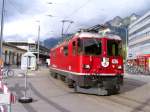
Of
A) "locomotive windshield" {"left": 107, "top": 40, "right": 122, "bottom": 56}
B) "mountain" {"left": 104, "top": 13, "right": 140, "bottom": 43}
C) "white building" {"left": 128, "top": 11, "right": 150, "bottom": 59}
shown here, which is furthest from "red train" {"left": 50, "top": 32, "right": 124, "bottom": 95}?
"white building" {"left": 128, "top": 11, "right": 150, "bottom": 59}

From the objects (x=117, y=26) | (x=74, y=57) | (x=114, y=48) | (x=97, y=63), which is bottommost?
(x=97, y=63)

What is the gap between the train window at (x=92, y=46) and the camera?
20.3 m

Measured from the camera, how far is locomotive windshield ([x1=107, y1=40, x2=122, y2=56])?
68.2 ft

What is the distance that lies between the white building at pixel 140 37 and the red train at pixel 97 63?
8011cm

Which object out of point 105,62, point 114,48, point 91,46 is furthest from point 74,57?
point 114,48

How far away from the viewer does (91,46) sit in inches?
804

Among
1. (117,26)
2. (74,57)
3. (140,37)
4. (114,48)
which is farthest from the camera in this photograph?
(140,37)

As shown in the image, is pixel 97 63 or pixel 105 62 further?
pixel 105 62

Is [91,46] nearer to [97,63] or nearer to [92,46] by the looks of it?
[92,46]

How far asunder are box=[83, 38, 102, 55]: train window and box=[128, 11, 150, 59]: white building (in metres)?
80.6

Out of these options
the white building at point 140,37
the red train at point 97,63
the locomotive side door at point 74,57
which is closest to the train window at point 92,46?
the red train at point 97,63

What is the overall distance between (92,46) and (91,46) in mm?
63

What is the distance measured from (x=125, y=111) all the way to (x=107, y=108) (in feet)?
3.40

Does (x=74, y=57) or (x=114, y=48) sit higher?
(x=114, y=48)
